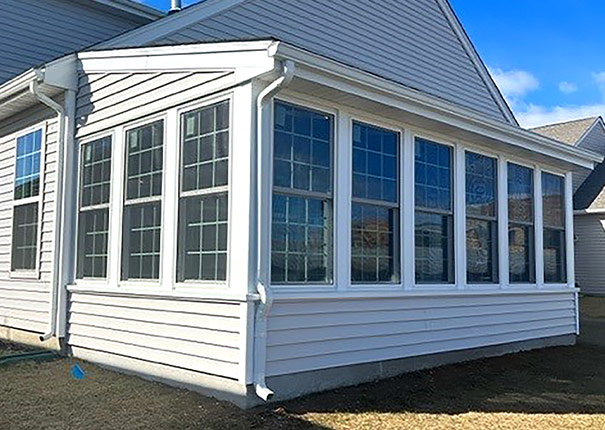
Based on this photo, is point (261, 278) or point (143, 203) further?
point (143, 203)

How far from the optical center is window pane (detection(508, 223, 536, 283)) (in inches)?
348

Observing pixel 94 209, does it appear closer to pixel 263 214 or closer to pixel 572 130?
pixel 263 214

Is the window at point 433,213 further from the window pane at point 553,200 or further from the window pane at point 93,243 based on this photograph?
the window pane at point 93,243

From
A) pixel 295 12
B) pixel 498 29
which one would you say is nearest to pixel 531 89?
pixel 498 29

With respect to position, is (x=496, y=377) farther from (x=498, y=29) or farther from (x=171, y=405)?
(x=498, y=29)

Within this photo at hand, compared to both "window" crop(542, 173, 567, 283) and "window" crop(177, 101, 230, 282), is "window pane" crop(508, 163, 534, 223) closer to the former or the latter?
"window" crop(542, 173, 567, 283)

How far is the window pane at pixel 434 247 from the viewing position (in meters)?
7.32

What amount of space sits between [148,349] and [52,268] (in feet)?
6.94

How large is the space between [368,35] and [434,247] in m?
4.52

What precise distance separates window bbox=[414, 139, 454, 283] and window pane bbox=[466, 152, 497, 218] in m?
0.45

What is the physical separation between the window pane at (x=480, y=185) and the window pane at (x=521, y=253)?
65cm

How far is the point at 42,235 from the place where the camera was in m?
8.09

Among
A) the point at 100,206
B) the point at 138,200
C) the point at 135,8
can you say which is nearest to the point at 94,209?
the point at 100,206

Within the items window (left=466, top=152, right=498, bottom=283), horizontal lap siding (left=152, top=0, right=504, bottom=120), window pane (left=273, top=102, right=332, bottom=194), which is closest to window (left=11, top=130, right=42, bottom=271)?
horizontal lap siding (left=152, top=0, right=504, bottom=120)
